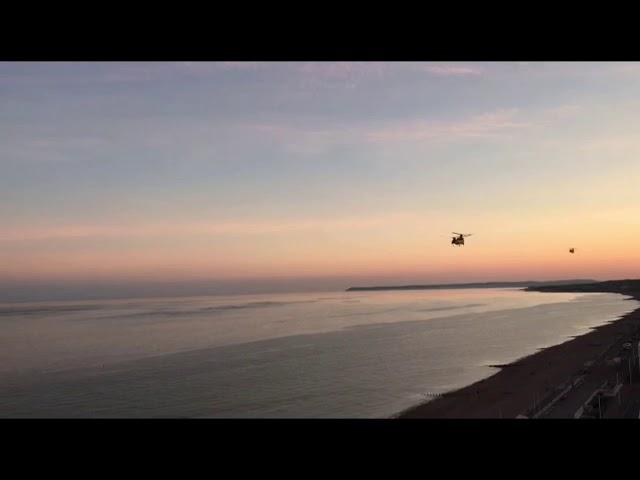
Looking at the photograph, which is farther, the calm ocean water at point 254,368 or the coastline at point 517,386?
the calm ocean water at point 254,368

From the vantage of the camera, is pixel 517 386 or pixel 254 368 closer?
pixel 517 386

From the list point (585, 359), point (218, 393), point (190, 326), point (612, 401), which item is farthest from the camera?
point (190, 326)

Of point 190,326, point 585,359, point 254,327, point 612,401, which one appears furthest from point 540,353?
point 190,326

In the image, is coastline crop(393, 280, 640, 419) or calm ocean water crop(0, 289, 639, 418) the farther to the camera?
calm ocean water crop(0, 289, 639, 418)
